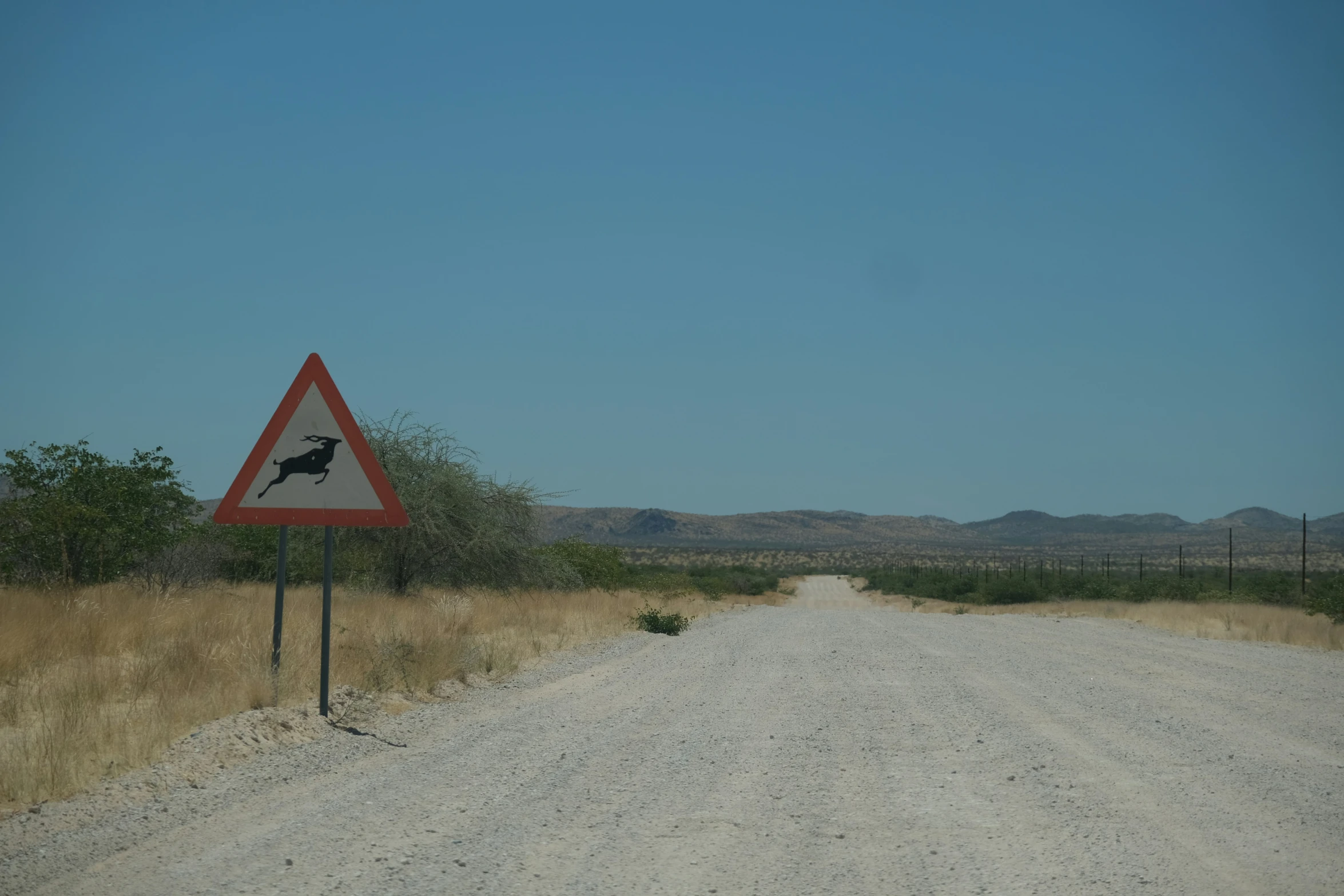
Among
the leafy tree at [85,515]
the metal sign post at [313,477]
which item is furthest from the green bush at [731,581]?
the metal sign post at [313,477]

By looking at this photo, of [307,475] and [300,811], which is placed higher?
[307,475]

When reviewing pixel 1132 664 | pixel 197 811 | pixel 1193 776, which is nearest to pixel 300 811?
pixel 197 811

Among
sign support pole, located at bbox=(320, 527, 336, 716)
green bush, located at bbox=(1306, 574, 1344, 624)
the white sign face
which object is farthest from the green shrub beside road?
the white sign face

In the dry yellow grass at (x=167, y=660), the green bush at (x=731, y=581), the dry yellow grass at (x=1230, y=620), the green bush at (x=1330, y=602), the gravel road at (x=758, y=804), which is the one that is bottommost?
the green bush at (x=731, y=581)

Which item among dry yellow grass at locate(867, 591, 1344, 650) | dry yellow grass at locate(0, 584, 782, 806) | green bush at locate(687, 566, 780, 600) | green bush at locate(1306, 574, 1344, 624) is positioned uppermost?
dry yellow grass at locate(0, 584, 782, 806)

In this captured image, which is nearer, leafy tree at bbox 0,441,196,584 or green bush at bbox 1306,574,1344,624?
leafy tree at bbox 0,441,196,584

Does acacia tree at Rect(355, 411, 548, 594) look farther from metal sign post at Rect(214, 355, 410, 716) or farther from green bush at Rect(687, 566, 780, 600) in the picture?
green bush at Rect(687, 566, 780, 600)

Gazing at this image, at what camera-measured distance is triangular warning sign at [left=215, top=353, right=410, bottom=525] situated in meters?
7.92

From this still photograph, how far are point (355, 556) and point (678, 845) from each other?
1836cm

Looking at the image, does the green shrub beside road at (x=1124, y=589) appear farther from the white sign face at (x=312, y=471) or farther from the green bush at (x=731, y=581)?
the white sign face at (x=312, y=471)

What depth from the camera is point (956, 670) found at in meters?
14.0

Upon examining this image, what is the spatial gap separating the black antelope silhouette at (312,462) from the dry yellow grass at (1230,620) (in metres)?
21.0

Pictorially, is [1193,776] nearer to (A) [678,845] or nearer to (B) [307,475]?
(A) [678,845]

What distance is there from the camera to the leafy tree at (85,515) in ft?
58.7
